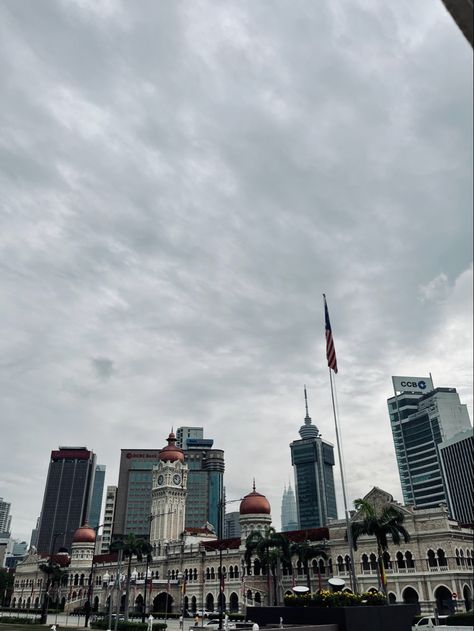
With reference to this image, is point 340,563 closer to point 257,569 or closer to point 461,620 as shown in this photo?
point 257,569

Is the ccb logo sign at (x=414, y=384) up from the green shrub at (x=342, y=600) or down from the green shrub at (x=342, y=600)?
up

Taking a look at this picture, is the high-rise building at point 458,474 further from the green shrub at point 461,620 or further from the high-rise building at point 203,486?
the green shrub at point 461,620

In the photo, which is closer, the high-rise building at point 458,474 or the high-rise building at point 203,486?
the high-rise building at point 458,474

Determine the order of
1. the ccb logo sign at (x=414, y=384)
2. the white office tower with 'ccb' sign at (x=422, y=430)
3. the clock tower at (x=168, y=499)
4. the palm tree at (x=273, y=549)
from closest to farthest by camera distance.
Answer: the palm tree at (x=273, y=549)
the clock tower at (x=168, y=499)
the white office tower with 'ccb' sign at (x=422, y=430)
the ccb logo sign at (x=414, y=384)

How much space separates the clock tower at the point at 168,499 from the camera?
102m

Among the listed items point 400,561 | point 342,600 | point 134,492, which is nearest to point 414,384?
point 134,492

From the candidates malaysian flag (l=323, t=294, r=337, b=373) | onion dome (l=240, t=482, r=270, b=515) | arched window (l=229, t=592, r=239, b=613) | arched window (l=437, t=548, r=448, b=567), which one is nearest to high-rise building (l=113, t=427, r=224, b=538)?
onion dome (l=240, t=482, r=270, b=515)

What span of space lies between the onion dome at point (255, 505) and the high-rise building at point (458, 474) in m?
89.5

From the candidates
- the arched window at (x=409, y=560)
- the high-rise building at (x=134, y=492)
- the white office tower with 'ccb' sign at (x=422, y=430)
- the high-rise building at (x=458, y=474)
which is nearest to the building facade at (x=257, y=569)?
the arched window at (x=409, y=560)

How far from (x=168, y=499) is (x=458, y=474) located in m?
103

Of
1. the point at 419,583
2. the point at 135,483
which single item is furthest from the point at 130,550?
the point at 135,483

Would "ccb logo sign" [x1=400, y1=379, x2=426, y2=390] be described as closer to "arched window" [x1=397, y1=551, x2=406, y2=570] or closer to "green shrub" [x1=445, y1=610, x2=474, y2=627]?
"arched window" [x1=397, y1=551, x2=406, y2=570]

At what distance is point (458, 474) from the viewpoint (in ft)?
529

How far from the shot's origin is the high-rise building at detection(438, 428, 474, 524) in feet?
A: 511
